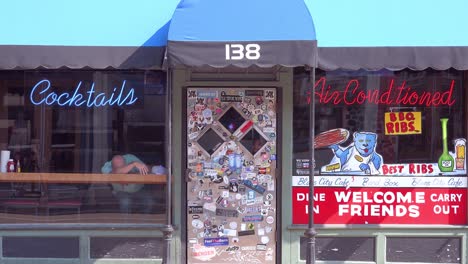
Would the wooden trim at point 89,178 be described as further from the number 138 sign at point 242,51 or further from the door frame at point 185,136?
the number 138 sign at point 242,51

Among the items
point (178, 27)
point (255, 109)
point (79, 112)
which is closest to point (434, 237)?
point (255, 109)

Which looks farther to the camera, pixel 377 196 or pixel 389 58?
pixel 377 196

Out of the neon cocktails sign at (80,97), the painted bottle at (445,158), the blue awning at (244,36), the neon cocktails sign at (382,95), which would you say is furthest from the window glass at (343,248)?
the neon cocktails sign at (80,97)

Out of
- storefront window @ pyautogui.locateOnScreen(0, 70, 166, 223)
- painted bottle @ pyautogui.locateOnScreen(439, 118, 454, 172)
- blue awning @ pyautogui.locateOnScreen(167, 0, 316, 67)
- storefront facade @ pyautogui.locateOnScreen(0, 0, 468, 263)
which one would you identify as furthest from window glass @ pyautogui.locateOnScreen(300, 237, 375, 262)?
blue awning @ pyautogui.locateOnScreen(167, 0, 316, 67)

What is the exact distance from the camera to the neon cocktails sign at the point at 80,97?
623 cm

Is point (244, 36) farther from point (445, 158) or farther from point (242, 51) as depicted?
point (445, 158)

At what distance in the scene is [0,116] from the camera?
248 inches

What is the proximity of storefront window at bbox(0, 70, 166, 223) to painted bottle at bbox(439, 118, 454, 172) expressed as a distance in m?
3.03

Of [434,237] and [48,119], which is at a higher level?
[48,119]

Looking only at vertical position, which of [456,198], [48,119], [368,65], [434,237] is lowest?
[434,237]

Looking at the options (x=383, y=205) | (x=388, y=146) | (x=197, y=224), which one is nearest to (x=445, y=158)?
(x=388, y=146)

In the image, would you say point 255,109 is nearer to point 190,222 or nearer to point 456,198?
point 190,222

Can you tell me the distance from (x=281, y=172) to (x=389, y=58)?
1.66 meters

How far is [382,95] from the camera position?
6.18 metres
